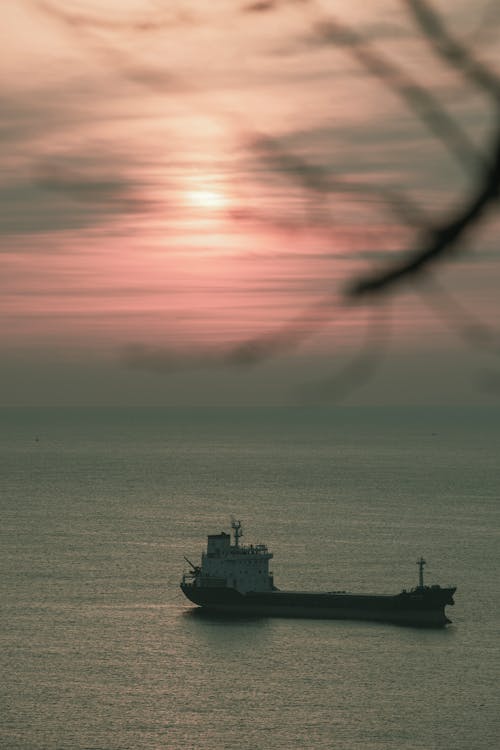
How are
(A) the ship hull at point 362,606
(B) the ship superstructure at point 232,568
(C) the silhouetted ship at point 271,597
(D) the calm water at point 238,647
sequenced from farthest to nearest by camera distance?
(B) the ship superstructure at point 232,568, (C) the silhouetted ship at point 271,597, (A) the ship hull at point 362,606, (D) the calm water at point 238,647

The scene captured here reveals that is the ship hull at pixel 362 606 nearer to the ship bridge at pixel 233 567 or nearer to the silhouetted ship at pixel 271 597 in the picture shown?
the silhouetted ship at pixel 271 597

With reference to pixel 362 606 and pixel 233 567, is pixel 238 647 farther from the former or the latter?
pixel 233 567

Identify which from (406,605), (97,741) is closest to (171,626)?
(406,605)

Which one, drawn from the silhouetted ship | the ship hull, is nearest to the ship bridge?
the silhouetted ship

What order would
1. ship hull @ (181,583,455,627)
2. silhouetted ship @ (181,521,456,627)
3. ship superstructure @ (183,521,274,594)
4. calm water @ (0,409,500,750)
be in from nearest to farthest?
calm water @ (0,409,500,750)
ship hull @ (181,583,455,627)
silhouetted ship @ (181,521,456,627)
ship superstructure @ (183,521,274,594)

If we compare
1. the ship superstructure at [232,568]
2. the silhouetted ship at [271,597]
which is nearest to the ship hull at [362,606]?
the silhouetted ship at [271,597]

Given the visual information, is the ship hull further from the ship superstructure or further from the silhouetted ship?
the ship superstructure

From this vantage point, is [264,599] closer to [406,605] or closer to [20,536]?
[406,605]

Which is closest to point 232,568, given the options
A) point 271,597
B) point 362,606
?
point 271,597

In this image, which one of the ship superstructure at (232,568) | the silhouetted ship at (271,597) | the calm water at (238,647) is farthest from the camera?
the ship superstructure at (232,568)
